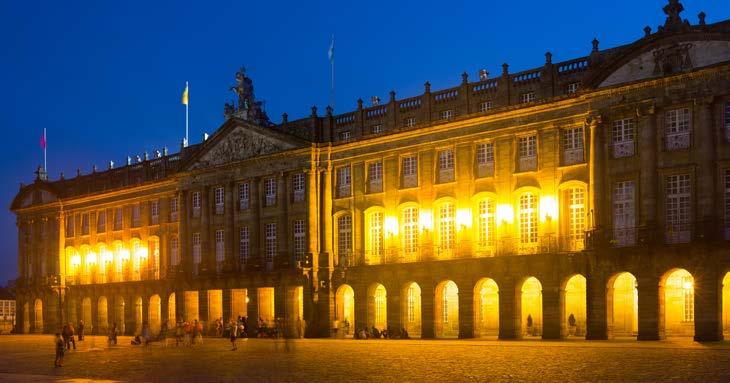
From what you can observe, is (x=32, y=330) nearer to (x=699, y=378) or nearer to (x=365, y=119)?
(x=365, y=119)

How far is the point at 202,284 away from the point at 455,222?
1932 centimetres

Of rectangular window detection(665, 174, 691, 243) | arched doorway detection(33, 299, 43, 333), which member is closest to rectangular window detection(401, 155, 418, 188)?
rectangular window detection(665, 174, 691, 243)

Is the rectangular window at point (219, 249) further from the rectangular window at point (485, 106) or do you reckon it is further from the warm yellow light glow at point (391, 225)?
the rectangular window at point (485, 106)

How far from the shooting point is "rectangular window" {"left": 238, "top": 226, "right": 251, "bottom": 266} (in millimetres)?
58219

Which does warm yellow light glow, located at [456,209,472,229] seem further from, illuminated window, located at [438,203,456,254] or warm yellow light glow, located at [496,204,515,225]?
warm yellow light glow, located at [496,204,515,225]

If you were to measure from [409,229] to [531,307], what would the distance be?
7.17 meters

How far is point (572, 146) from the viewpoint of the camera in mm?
43469

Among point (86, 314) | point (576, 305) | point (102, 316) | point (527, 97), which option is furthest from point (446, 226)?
point (86, 314)

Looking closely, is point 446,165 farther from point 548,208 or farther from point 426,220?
point 548,208

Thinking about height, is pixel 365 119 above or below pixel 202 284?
above

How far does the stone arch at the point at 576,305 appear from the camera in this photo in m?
46.1

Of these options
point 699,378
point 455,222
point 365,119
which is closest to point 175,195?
point 365,119

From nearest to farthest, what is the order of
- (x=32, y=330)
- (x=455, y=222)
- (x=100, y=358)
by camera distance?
(x=100, y=358) → (x=455, y=222) → (x=32, y=330)

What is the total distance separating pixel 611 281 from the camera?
135ft
